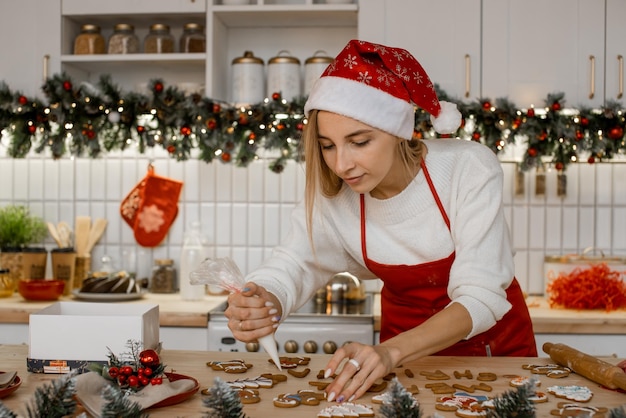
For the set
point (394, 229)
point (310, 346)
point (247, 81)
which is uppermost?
point (247, 81)

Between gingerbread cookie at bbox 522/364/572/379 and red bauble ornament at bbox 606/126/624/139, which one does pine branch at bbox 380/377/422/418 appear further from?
red bauble ornament at bbox 606/126/624/139

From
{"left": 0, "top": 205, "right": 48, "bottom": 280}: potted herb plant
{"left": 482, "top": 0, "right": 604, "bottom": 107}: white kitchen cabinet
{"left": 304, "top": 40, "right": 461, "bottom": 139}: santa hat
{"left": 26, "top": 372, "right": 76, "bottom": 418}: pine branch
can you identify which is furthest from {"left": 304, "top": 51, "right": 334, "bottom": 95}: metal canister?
{"left": 26, "top": 372, "right": 76, "bottom": 418}: pine branch

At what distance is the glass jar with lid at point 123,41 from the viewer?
330 cm

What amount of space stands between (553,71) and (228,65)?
4.72ft

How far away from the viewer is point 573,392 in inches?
57.4

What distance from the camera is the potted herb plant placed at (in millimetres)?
3385

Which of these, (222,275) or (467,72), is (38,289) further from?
(467,72)

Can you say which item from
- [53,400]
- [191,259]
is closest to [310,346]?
[191,259]

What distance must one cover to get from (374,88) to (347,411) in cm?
78

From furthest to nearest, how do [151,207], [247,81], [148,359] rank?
[151,207], [247,81], [148,359]

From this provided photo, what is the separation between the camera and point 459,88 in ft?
10.2

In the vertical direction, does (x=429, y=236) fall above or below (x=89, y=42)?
below

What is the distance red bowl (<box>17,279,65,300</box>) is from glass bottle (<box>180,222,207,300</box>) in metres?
0.52

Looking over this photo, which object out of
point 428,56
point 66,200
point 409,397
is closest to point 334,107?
point 409,397
